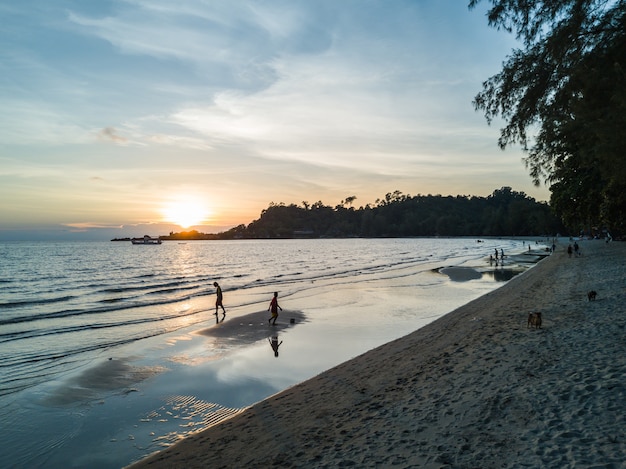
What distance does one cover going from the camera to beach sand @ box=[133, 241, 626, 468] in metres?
5.64

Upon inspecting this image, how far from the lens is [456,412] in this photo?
714cm

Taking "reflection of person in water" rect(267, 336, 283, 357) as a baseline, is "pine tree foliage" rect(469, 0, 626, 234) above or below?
above

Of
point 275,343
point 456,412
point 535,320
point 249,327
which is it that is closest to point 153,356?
point 275,343

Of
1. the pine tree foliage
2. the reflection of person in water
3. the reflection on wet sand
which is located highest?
the pine tree foliage

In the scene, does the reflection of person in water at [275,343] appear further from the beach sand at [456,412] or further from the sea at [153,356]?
the beach sand at [456,412]

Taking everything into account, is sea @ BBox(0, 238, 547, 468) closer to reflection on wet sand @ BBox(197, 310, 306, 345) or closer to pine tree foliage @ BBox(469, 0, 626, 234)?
reflection on wet sand @ BBox(197, 310, 306, 345)

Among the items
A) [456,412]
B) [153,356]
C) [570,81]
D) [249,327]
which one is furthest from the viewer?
[249,327]

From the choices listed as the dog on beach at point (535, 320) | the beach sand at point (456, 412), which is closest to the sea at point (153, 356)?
the beach sand at point (456, 412)

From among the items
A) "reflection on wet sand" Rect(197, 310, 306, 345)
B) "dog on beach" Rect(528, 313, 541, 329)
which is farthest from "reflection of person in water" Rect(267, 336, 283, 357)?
"dog on beach" Rect(528, 313, 541, 329)

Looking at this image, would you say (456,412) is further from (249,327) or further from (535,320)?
(249,327)

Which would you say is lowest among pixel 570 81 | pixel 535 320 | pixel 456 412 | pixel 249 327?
pixel 249 327

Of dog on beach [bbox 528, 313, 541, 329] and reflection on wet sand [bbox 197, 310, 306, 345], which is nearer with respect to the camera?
dog on beach [bbox 528, 313, 541, 329]

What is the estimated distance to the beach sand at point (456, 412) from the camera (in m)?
5.64

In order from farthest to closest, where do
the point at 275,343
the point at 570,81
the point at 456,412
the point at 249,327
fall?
the point at 249,327
the point at 275,343
the point at 570,81
the point at 456,412
